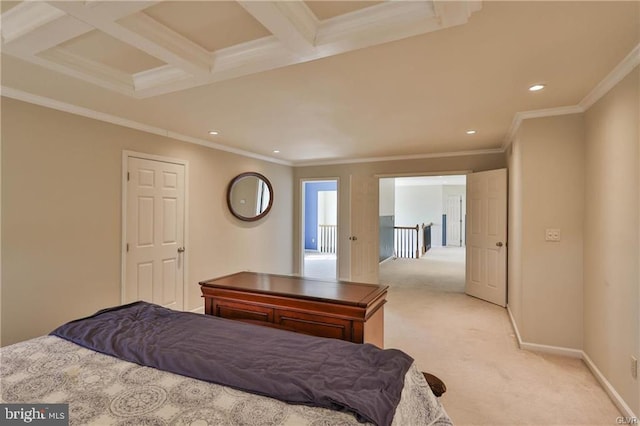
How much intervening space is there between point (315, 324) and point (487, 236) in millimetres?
3588

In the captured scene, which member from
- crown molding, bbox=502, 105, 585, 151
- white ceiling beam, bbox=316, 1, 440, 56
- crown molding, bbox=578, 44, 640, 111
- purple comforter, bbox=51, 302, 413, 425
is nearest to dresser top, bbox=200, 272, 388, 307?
purple comforter, bbox=51, 302, 413, 425

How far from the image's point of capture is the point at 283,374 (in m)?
1.24

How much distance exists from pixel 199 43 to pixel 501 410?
3051mm

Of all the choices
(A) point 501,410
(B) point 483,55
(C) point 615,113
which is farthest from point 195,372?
(C) point 615,113

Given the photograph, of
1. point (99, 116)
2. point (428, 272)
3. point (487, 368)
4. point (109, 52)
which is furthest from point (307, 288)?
point (428, 272)

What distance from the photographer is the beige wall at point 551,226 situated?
2859 millimetres

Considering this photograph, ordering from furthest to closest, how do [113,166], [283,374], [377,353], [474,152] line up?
[474,152] < [113,166] < [377,353] < [283,374]

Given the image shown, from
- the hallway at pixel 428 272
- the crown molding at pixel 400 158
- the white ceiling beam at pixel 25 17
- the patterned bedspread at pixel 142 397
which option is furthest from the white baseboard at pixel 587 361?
the white ceiling beam at pixel 25 17

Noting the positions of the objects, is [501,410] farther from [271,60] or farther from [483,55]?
[271,60]

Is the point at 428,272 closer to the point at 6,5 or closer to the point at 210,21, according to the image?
the point at 210,21

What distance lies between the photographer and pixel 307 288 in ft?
7.37

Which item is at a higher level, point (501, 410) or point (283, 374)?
point (283, 374)

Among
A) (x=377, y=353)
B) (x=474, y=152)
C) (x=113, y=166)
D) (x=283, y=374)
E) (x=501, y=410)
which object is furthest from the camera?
(x=474, y=152)

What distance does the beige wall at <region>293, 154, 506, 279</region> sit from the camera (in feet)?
16.2
